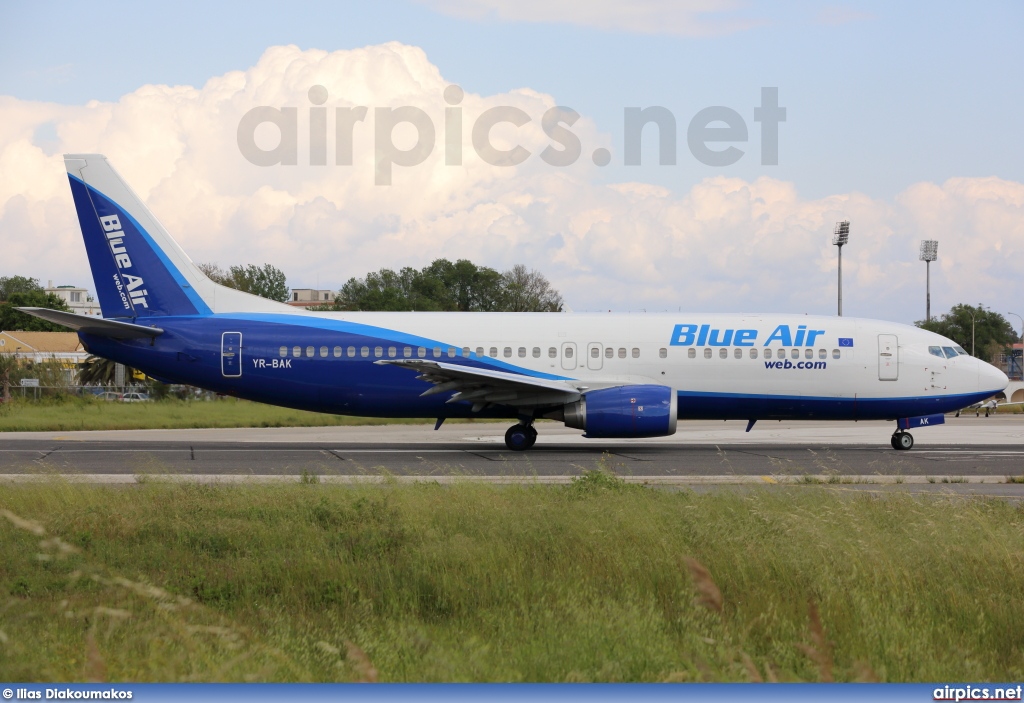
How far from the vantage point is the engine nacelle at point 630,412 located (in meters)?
21.5

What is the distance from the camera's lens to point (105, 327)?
2302 cm

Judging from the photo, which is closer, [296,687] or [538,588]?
[296,687]

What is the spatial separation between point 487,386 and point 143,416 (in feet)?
59.3

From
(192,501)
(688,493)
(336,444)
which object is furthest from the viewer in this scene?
(336,444)

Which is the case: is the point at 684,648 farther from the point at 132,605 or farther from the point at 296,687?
the point at 132,605

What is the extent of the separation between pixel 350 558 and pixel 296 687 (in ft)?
15.3

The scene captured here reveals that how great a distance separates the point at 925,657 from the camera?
620 centimetres

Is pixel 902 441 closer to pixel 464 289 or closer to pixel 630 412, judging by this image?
pixel 630 412

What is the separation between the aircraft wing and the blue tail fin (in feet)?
16.5

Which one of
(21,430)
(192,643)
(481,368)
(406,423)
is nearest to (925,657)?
(192,643)

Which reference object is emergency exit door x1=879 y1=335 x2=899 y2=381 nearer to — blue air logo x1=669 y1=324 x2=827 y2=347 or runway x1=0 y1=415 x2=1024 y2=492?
blue air logo x1=669 y1=324 x2=827 y2=347

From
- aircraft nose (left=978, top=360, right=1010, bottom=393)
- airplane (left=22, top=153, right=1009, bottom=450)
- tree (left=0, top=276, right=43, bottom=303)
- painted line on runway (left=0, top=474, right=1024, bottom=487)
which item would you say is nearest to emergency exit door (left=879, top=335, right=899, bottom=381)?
airplane (left=22, top=153, right=1009, bottom=450)

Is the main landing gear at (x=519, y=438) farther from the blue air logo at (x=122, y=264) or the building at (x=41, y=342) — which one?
the building at (x=41, y=342)

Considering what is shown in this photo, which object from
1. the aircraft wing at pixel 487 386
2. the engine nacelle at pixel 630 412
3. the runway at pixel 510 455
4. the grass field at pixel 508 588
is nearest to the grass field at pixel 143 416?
the runway at pixel 510 455
